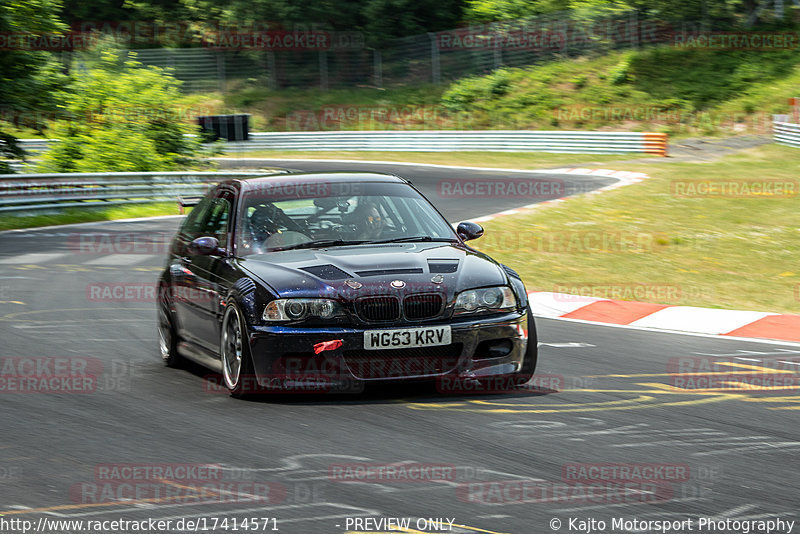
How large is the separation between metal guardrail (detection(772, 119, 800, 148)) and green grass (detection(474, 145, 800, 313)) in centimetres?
922

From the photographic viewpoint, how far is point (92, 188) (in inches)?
949

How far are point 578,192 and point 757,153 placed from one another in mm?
10674

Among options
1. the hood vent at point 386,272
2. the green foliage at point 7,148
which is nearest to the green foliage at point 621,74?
the green foliage at point 7,148

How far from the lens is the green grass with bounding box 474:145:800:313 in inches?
499

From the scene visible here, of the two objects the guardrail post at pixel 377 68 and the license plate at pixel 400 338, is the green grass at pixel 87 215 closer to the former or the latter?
the license plate at pixel 400 338

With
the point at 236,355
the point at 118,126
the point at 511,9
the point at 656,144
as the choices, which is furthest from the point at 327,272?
the point at 511,9

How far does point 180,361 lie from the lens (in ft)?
27.0

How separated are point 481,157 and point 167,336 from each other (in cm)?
2924

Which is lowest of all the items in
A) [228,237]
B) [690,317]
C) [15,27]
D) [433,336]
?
[690,317]

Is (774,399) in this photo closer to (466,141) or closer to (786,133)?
(786,133)

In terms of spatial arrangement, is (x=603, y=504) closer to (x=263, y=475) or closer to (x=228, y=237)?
(x=263, y=475)

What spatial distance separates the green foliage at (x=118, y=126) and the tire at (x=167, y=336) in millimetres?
19469

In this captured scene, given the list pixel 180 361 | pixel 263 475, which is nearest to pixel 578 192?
pixel 180 361

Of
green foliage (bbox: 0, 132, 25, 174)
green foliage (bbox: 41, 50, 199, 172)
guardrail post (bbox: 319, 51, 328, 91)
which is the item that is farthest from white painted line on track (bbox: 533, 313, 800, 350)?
guardrail post (bbox: 319, 51, 328, 91)
